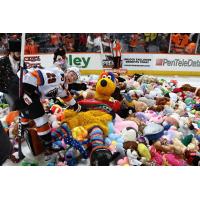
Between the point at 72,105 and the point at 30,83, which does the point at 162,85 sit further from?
the point at 30,83

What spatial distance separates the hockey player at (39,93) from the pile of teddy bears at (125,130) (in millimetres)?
215

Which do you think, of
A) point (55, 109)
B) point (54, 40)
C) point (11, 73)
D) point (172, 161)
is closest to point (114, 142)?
point (172, 161)

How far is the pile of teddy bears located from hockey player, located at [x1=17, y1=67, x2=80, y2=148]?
0.22 m

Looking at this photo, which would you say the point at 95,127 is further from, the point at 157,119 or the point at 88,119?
the point at 157,119

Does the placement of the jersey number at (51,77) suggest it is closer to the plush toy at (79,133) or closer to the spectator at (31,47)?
Answer: the plush toy at (79,133)

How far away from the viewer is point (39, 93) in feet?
10.9

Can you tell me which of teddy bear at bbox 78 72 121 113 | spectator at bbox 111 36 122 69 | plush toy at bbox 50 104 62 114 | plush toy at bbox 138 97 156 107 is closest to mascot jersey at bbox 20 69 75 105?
teddy bear at bbox 78 72 121 113

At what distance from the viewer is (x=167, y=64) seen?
7.25 m

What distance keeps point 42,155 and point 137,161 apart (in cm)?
101

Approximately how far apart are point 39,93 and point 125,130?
41.8 inches

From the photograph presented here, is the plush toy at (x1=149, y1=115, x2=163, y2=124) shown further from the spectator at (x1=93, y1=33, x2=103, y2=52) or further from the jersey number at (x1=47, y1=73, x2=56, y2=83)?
the spectator at (x1=93, y1=33, x2=103, y2=52)

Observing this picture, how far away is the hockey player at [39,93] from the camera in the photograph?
10.5 feet

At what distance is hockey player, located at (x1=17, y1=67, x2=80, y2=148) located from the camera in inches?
126

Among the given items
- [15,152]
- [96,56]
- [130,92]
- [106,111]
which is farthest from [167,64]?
[15,152]
